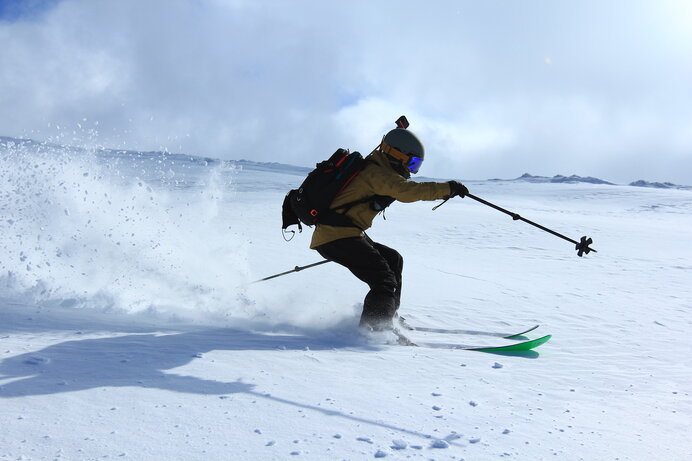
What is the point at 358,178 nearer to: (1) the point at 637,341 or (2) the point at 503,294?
(1) the point at 637,341

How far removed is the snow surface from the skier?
34 cm

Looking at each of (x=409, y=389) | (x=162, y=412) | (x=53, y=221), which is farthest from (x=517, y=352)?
(x=53, y=221)

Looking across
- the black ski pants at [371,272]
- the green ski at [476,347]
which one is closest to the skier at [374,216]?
the black ski pants at [371,272]

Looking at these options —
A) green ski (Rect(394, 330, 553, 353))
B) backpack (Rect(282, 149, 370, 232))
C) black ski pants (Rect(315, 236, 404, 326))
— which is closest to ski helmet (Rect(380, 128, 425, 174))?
backpack (Rect(282, 149, 370, 232))

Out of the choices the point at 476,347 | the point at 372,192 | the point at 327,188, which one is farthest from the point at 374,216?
the point at 476,347

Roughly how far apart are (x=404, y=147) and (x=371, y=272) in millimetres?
1184

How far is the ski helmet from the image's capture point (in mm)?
4578

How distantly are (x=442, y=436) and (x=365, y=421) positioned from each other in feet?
1.26

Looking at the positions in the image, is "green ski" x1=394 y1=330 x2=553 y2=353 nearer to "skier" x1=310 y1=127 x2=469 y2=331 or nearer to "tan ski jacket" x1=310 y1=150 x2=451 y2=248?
"skier" x1=310 y1=127 x2=469 y2=331

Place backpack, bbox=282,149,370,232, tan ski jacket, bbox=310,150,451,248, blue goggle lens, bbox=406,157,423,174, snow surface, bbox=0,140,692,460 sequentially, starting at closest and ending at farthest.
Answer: snow surface, bbox=0,140,692,460 < tan ski jacket, bbox=310,150,451,248 < backpack, bbox=282,149,370,232 < blue goggle lens, bbox=406,157,423,174

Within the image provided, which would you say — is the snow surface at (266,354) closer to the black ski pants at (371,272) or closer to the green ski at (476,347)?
the green ski at (476,347)

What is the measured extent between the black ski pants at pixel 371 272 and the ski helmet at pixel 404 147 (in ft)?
2.68

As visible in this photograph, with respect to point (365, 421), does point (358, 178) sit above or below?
above

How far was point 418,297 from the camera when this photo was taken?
7094 millimetres
